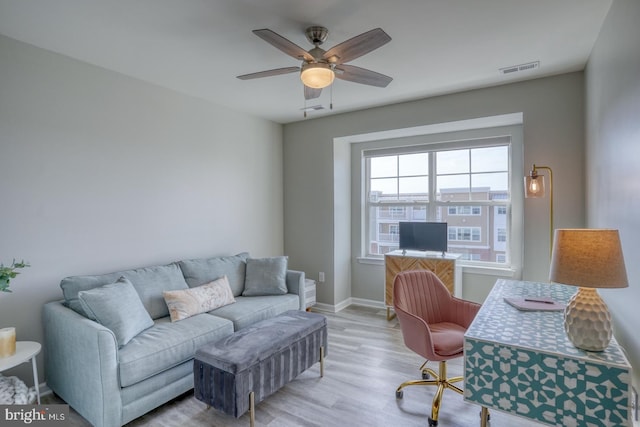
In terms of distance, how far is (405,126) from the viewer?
3.93 metres

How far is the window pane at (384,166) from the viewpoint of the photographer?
15.4 feet

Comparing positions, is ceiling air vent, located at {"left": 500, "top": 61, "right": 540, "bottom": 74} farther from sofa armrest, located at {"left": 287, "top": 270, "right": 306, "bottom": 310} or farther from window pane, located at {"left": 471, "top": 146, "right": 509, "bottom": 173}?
sofa armrest, located at {"left": 287, "top": 270, "right": 306, "bottom": 310}

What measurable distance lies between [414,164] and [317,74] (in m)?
2.80

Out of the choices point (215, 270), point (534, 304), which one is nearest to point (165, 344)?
point (215, 270)

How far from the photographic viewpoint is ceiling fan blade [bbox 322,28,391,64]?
1827 mm

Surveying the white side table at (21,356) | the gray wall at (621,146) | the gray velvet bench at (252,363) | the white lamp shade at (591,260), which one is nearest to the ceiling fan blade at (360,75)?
the gray wall at (621,146)

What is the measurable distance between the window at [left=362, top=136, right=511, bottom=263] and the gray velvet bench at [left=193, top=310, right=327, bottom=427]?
2.45m

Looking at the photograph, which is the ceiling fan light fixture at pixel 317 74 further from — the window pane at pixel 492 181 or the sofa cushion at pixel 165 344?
the window pane at pixel 492 181

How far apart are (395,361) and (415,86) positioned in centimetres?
277

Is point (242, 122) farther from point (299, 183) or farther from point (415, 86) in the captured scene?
A: point (415, 86)

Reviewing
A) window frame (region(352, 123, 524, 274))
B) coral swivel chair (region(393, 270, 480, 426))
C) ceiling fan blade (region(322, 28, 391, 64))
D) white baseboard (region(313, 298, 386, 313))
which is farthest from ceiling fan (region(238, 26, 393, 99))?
white baseboard (region(313, 298, 386, 313))

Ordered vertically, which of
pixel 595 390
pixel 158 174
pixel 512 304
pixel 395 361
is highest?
pixel 158 174

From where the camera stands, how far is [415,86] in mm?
3402

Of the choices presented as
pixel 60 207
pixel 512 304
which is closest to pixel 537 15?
pixel 512 304
